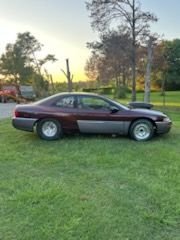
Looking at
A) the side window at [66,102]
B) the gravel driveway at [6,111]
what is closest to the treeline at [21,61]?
the gravel driveway at [6,111]

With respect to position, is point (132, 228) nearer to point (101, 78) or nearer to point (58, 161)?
point (58, 161)

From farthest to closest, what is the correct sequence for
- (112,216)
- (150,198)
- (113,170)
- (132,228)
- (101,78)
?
(101,78)
(113,170)
(150,198)
(112,216)
(132,228)

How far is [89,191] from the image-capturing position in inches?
212

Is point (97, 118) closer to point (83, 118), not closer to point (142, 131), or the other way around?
point (83, 118)

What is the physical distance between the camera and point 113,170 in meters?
6.58

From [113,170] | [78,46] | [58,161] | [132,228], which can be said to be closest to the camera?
[132,228]

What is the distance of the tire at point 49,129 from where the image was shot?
9547mm

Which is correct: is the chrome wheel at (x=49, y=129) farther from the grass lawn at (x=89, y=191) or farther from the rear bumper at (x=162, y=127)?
the rear bumper at (x=162, y=127)

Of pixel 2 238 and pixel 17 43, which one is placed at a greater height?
pixel 17 43

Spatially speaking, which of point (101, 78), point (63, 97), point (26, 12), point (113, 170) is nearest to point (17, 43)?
point (101, 78)

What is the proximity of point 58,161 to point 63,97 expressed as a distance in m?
2.94

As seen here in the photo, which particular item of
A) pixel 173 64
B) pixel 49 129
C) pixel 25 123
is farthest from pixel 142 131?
pixel 173 64

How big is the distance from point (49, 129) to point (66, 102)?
84 cm

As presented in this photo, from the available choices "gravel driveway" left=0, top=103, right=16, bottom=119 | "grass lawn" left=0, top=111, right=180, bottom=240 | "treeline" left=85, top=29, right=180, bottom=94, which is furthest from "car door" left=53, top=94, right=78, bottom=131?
"treeline" left=85, top=29, right=180, bottom=94
